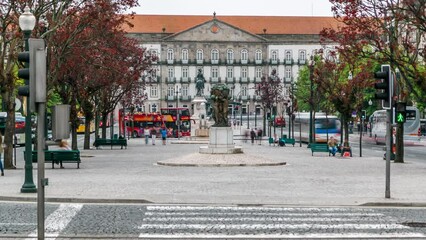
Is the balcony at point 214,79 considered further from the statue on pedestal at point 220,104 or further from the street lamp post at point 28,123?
the street lamp post at point 28,123

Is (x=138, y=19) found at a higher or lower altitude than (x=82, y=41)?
higher

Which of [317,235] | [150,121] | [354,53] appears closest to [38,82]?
[317,235]

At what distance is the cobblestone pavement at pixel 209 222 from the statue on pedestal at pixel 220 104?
76.2 feet

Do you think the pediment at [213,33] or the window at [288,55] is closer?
the pediment at [213,33]

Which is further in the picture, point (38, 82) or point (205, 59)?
point (205, 59)

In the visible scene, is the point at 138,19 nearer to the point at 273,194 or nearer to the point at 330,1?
the point at 330,1

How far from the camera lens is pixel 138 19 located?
16912 centimetres

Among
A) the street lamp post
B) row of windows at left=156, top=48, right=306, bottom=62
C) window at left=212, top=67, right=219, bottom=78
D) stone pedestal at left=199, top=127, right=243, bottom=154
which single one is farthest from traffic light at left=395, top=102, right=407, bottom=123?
window at left=212, top=67, right=219, bottom=78

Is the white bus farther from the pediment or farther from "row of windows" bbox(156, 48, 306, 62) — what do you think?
"row of windows" bbox(156, 48, 306, 62)

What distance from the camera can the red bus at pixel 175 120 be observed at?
10581cm

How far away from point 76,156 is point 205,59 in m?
136

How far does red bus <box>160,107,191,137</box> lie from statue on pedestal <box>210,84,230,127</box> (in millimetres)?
59533

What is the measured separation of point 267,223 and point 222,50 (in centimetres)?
15509

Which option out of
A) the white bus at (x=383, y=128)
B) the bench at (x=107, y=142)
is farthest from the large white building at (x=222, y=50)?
the bench at (x=107, y=142)
